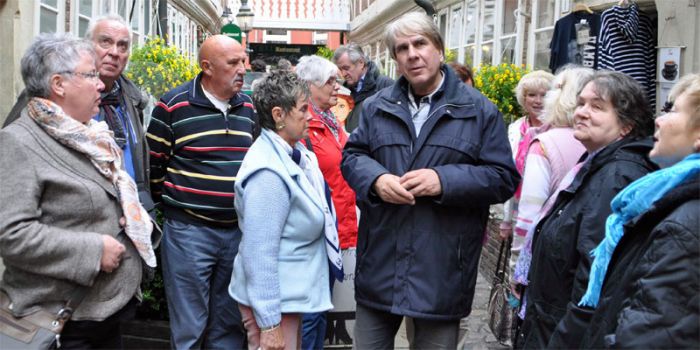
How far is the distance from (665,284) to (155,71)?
5995 millimetres

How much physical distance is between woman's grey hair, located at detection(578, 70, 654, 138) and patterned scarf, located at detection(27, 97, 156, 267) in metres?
2.11

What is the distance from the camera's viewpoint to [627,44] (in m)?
7.09

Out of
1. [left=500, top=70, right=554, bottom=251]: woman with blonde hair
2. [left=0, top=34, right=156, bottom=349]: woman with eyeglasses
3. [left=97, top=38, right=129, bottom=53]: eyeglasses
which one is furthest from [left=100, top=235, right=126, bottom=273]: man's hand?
[left=500, top=70, right=554, bottom=251]: woman with blonde hair

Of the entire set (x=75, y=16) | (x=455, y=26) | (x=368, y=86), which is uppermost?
(x=455, y=26)

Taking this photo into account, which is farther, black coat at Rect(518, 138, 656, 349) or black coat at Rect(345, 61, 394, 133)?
black coat at Rect(345, 61, 394, 133)

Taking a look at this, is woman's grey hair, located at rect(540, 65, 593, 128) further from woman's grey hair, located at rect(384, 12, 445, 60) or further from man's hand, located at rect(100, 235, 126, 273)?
man's hand, located at rect(100, 235, 126, 273)

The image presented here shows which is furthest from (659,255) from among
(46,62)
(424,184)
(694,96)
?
(46,62)

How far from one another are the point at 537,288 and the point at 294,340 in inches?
44.4

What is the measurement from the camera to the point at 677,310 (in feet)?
6.75

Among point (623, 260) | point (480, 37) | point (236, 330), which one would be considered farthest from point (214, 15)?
point (623, 260)

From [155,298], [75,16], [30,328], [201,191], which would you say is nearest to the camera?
[30,328]

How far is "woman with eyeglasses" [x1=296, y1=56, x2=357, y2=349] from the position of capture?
499cm

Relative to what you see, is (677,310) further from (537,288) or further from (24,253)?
(24,253)

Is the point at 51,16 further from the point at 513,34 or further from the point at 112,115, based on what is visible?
the point at 513,34
